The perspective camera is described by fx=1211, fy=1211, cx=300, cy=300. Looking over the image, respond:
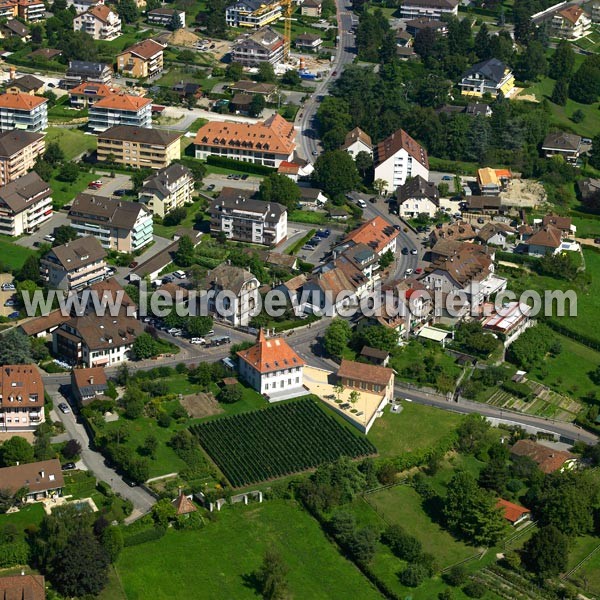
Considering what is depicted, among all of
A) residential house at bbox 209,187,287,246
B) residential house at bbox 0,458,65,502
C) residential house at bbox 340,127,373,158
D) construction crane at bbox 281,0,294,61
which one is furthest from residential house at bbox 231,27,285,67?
residential house at bbox 0,458,65,502

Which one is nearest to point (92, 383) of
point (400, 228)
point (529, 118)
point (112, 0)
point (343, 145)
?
point (400, 228)

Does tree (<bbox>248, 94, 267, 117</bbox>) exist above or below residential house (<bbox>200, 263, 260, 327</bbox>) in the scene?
below

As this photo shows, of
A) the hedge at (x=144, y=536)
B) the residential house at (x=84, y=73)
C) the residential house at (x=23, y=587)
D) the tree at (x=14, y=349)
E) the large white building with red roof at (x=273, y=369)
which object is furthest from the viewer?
the residential house at (x=84, y=73)

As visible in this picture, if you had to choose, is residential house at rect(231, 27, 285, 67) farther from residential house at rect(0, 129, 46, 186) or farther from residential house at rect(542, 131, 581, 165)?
residential house at rect(542, 131, 581, 165)

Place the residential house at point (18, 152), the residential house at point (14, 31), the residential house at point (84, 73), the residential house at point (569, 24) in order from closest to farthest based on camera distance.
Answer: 1. the residential house at point (18, 152)
2. the residential house at point (84, 73)
3. the residential house at point (14, 31)
4. the residential house at point (569, 24)

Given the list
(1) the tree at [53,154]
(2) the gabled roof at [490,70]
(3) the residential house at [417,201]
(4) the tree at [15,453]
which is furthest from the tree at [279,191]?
(4) the tree at [15,453]

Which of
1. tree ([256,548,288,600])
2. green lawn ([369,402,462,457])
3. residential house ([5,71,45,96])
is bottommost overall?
residential house ([5,71,45,96])

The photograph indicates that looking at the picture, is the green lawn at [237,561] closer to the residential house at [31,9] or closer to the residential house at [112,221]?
the residential house at [112,221]
